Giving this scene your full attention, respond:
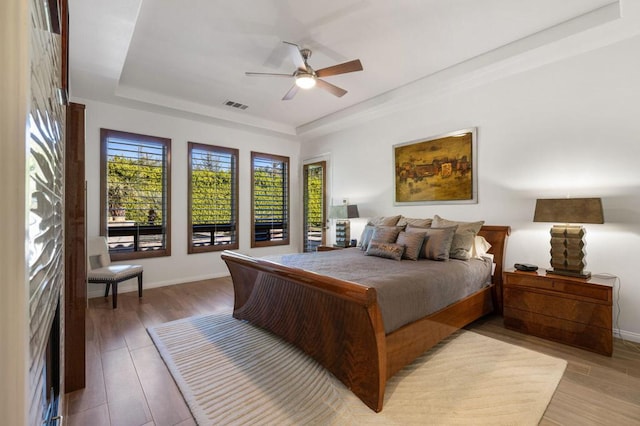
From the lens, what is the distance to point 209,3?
2.54 m

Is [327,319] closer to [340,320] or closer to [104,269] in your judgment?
[340,320]

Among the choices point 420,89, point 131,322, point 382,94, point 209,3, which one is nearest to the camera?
point 209,3

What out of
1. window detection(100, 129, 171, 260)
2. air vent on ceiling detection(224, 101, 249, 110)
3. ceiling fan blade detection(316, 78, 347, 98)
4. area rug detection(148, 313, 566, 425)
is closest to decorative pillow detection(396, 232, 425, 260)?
area rug detection(148, 313, 566, 425)

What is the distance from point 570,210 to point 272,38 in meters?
3.34

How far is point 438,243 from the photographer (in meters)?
3.21

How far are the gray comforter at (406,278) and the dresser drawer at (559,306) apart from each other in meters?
0.33

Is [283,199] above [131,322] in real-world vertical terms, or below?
above

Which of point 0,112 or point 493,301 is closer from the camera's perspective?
point 0,112

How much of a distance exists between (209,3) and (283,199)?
4.13m

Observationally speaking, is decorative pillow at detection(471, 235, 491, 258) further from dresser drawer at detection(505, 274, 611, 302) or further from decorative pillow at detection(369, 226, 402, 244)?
decorative pillow at detection(369, 226, 402, 244)

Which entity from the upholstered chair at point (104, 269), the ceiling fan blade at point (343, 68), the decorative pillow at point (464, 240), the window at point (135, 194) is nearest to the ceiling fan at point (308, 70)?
the ceiling fan blade at point (343, 68)

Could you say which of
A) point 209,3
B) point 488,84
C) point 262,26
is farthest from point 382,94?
point 209,3

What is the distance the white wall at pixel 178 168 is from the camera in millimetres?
4168

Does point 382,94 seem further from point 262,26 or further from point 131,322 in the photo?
point 131,322
